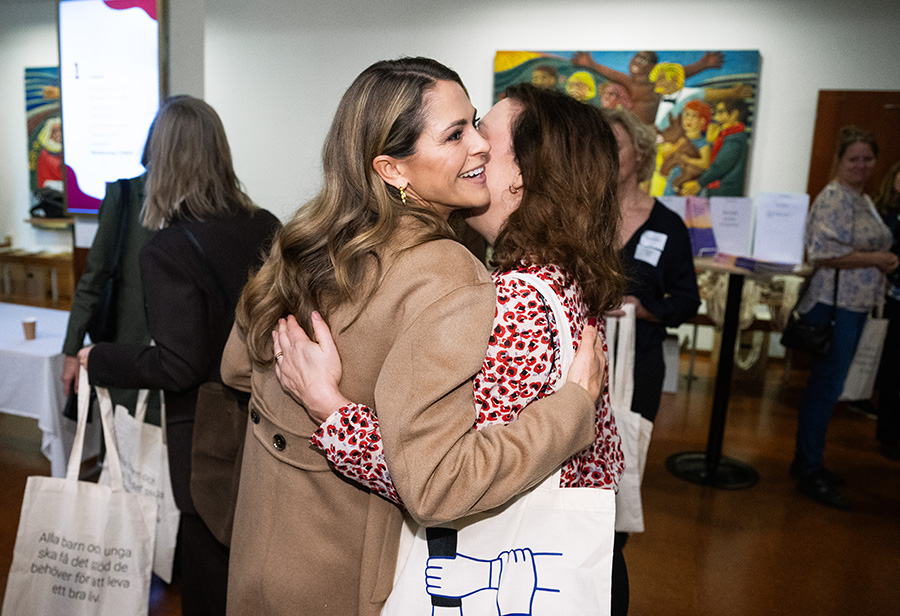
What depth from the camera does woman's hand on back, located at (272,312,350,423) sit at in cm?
103

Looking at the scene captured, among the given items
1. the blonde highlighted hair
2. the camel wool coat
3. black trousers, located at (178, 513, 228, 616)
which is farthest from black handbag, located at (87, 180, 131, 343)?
the blonde highlighted hair

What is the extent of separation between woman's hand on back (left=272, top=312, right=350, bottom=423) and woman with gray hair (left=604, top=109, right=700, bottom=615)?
1657mm

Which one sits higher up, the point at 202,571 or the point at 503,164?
the point at 503,164

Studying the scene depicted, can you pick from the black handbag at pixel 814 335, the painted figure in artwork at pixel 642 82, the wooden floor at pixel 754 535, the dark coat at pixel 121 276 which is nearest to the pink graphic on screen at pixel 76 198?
the dark coat at pixel 121 276

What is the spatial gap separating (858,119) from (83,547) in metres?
6.13

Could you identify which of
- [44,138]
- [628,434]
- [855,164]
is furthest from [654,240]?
[44,138]

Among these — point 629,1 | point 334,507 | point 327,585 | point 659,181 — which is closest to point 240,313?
point 334,507

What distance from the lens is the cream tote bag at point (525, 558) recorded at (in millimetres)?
1050

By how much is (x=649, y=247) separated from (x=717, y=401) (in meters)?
1.51

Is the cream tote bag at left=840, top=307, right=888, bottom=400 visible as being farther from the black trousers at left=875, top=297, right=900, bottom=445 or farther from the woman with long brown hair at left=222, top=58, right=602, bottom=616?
the woman with long brown hair at left=222, top=58, right=602, bottom=616

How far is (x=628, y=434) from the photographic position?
197 centimetres

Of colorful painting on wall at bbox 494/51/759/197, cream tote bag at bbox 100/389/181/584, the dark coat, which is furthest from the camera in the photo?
colorful painting on wall at bbox 494/51/759/197

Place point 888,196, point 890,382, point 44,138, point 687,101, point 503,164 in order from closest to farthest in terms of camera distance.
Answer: point 503,164
point 888,196
point 890,382
point 687,101
point 44,138

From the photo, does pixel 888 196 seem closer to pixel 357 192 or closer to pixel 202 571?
pixel 357 192
